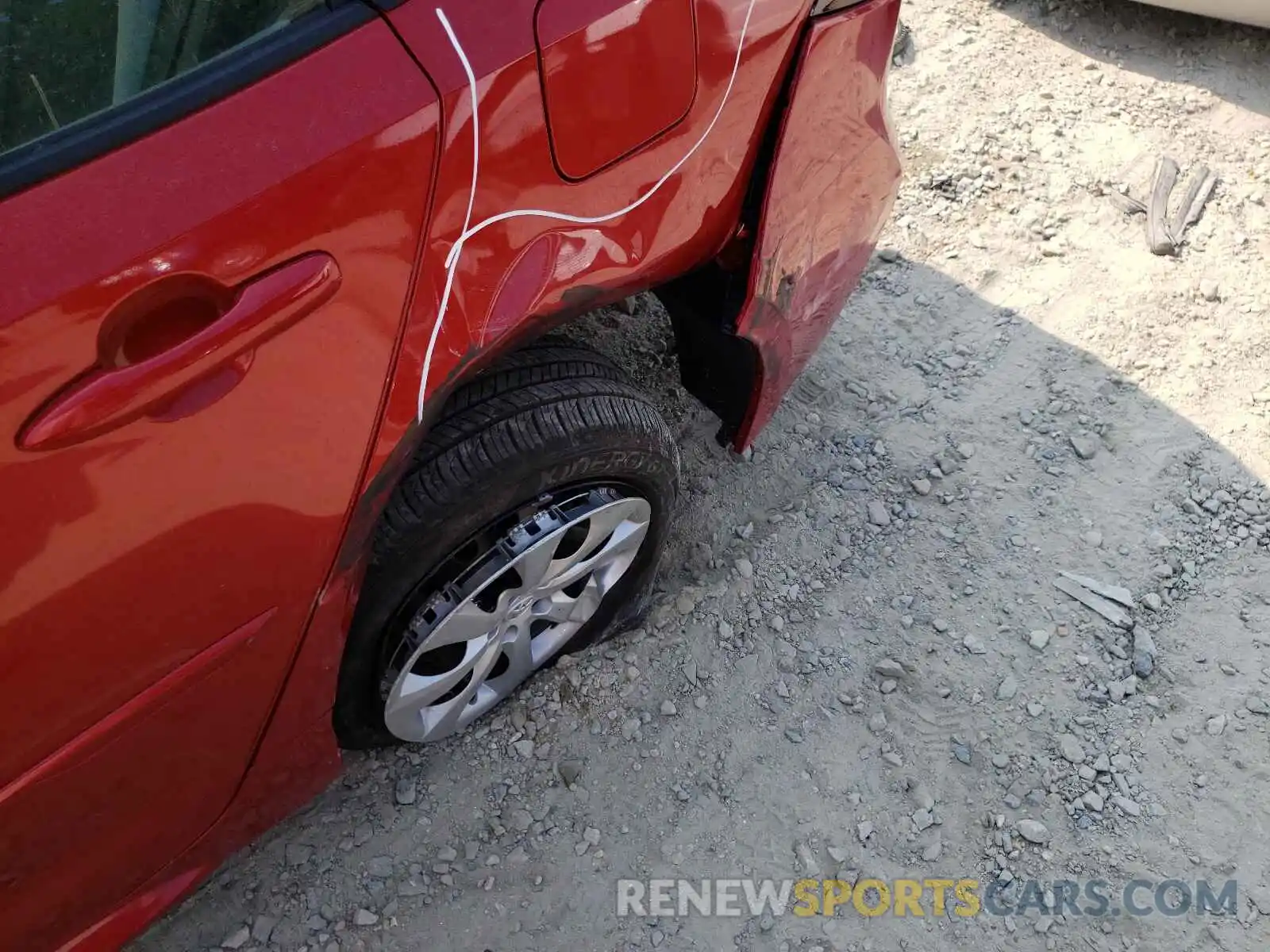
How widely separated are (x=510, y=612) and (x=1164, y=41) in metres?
3.61

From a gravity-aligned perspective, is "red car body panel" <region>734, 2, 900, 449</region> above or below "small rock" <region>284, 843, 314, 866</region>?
above

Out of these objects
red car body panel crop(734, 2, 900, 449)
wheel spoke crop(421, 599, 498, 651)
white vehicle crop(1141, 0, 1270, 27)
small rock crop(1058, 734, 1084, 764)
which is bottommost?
small rock crop(1058, 734, 1084, 764)

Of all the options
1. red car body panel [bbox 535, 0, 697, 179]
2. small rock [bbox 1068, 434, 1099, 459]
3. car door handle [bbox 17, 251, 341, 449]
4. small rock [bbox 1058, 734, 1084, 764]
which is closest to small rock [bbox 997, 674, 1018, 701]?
small rock [bbox 1058, 734, 1084, 764]

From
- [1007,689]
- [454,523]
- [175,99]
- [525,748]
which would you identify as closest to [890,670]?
[1007,689]

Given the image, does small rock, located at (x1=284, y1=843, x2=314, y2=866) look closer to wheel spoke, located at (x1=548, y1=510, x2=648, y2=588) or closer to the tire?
the tire

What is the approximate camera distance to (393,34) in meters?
1.18

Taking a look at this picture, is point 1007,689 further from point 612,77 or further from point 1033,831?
point 612,77

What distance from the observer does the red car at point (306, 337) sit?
105 centimetres

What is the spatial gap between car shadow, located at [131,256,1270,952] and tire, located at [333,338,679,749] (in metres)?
0.24

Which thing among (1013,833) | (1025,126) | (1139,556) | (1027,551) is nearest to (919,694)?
(1013,833)

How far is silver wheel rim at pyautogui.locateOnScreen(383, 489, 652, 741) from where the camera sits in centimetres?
173

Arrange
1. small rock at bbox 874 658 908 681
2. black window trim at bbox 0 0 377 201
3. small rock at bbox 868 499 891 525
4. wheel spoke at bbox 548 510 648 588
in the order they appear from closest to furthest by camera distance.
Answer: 1. black window trim at bbox 0 0 377 201
2. wheel spoke at bbox 548 510 648 588
3. small rock at bbox 874 658 908 681
4. small rock at bbox 868 499 891 525

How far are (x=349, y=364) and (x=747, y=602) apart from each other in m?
1.34

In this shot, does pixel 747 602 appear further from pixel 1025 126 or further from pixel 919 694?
pixel 1025 126
